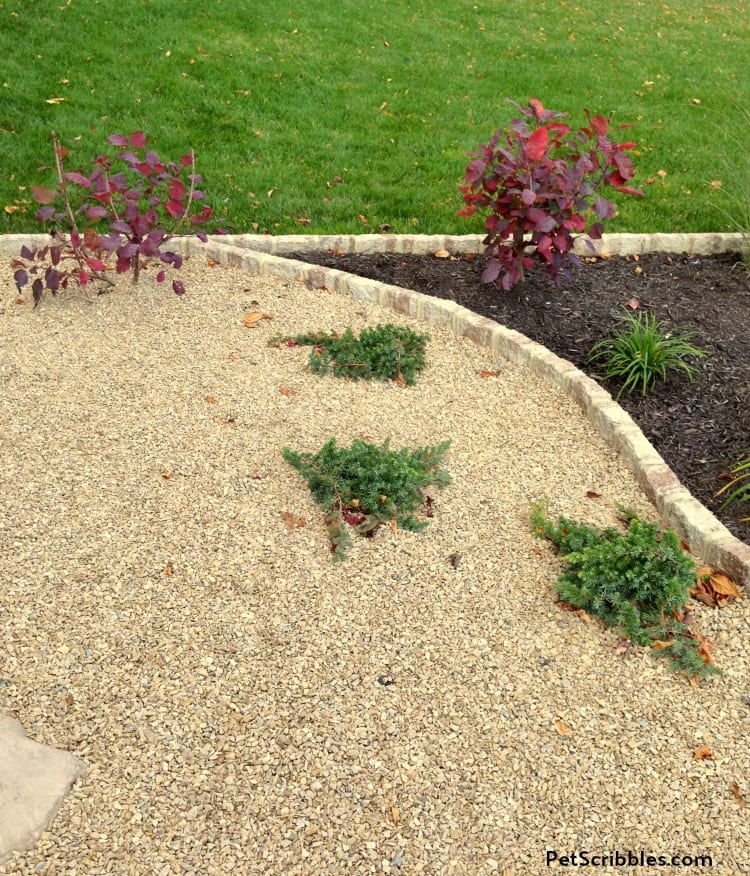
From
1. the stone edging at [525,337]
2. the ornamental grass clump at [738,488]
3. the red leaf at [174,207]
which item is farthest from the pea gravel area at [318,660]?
the red leaf at [174,207]

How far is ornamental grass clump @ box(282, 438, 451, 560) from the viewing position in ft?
9.55

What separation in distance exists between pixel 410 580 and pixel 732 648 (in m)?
1.02

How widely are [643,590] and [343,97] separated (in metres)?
5.94

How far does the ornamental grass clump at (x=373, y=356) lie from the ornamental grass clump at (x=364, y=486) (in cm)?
84

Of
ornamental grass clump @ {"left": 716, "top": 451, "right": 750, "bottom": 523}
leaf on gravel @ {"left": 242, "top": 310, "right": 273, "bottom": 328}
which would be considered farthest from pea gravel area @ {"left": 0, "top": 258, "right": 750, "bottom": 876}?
leaf on gravel @ {"left": 242, "top": 310, "right": 273, "bottom": 328}

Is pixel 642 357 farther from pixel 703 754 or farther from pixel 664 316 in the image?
pixel 703 754

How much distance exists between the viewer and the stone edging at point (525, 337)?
2910 mm

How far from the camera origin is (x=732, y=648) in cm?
254

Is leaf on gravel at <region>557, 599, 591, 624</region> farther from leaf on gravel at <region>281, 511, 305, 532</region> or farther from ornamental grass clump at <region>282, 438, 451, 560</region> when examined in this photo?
leaf on gravel at <region>281, 511, 305, 532</region>

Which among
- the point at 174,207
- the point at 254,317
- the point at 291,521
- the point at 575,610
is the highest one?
the point at 174,207

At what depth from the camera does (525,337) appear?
13.5 ft

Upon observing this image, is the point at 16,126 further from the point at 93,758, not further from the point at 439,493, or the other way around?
the point at 93,758

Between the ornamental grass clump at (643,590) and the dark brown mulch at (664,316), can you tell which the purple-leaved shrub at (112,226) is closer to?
the dark brown mulch at (664,316)

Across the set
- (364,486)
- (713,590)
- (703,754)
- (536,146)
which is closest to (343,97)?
(536,146)
